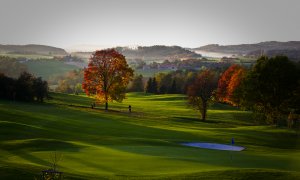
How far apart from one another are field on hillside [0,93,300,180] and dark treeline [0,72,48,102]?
17.3 m

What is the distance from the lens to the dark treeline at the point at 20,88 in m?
79.1

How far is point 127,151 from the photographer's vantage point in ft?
114

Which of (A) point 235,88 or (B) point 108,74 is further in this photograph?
(A) point 235,88

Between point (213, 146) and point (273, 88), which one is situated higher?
point (273, 88)

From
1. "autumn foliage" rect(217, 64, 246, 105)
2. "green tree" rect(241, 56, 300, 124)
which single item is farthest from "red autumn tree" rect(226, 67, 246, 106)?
"green tree" rect(241, 56, 300, 124)

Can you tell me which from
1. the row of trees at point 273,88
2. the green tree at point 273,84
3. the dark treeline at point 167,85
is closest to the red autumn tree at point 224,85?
the row of trees at point 273,88

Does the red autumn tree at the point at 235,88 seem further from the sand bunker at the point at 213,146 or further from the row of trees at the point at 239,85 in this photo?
the sand bunker at the point at 213,146

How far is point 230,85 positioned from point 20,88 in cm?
4076

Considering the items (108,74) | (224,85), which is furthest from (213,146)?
(224,85)

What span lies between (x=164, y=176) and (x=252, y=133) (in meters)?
33.5

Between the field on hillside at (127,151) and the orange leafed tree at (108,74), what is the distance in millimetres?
13107

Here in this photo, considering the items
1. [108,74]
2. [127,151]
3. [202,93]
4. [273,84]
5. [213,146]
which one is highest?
[108,74]

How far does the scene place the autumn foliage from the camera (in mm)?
84531

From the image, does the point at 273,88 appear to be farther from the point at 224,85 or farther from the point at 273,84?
the point at 224,85
